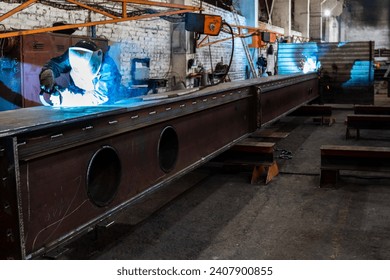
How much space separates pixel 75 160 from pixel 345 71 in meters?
9.96

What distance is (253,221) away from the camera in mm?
4074

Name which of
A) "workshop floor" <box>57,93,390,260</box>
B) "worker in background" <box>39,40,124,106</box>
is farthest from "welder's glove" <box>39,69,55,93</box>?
"workshop floor" <box>57,93,390,260</box>

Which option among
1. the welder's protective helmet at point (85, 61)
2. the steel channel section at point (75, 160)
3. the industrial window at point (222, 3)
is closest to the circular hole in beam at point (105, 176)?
the steel channel section at point (75, 160)

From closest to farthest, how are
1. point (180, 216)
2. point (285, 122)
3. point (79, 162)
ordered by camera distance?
point (79, 162) → point (180, 216) → point (285, 122)

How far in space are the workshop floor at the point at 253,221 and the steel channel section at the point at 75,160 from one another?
1.88 ft

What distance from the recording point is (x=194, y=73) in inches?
441

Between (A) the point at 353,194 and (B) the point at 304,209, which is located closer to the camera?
(B) the point at 304,209

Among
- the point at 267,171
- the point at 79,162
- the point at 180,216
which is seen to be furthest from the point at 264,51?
the point at 79,162

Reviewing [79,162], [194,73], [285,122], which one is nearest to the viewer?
[79,162]

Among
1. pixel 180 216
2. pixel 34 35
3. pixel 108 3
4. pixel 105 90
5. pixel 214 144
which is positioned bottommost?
pixel 180 216

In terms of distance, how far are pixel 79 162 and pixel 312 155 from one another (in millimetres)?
5046

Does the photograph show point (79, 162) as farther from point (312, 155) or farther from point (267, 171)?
point (312, 155)

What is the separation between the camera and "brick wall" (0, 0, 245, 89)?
6.60 meters

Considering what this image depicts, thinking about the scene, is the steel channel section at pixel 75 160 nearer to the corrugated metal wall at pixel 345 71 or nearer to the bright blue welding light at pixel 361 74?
the corrugated metal wall at pixel 345 71
